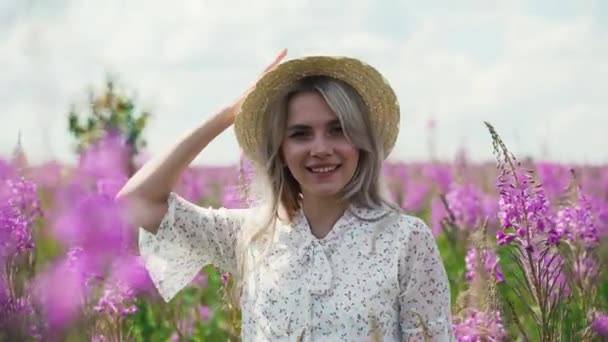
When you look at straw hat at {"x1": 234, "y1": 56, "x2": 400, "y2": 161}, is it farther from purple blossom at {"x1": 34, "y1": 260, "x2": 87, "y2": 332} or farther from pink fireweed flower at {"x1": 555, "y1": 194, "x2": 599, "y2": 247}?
purple blossom at {"x1": 34, "y1": 260, "x2": 87, "y2": 332}

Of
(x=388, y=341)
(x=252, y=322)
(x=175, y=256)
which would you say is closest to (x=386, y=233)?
(x=388, y=341)

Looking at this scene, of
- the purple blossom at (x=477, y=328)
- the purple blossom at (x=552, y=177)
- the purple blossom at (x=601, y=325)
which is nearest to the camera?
the purple blossom at (x=477, y=328)

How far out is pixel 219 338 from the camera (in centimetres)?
438

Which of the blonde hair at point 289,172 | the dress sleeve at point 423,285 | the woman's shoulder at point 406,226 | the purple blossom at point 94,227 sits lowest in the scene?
the dress sleeve at point 423,285

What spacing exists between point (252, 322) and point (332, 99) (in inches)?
27.3

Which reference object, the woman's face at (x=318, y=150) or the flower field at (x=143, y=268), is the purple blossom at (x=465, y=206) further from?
the woman's face at (x=318, y=150)

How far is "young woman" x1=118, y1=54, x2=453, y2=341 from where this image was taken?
8.31 ft

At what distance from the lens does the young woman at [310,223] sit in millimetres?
2533

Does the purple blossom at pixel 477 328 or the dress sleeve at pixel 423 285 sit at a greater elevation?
the dress sleeve at pixel 423 285

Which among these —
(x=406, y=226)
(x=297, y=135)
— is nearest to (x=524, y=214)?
(x=406, y=226)

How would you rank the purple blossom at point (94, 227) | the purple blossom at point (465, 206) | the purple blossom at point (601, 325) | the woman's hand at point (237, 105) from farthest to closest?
the purple blossom at point (465, 206), the purple blossom at point (601, 325), the woman's hand at point (237, 105), the purple blossom at point (94, 227)

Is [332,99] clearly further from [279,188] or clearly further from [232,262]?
[232,262]

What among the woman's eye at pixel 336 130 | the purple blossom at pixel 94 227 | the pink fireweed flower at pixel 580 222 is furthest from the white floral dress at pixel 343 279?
the purple blossom at pixel 94 227

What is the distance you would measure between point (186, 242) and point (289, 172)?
384 mm
